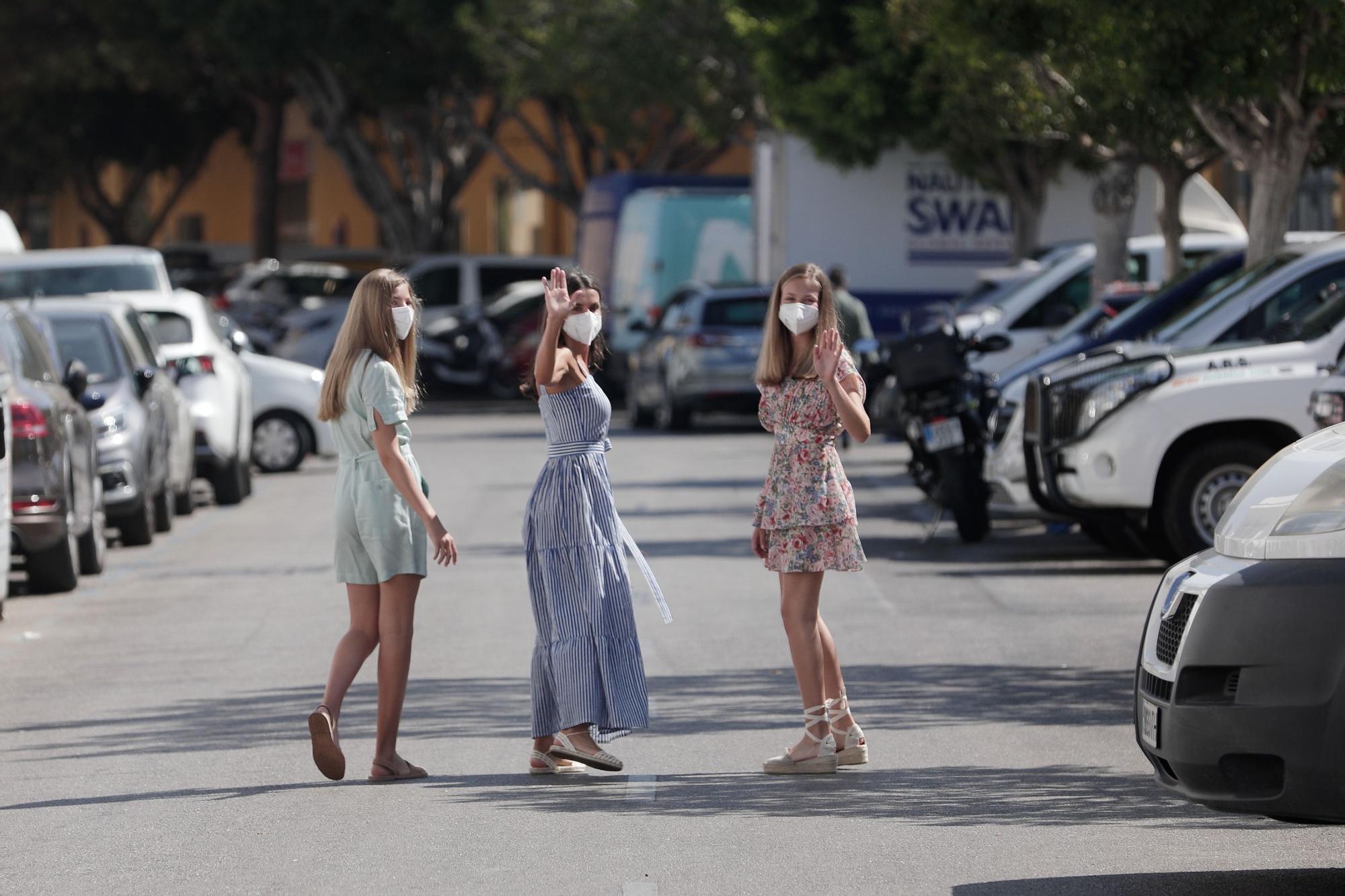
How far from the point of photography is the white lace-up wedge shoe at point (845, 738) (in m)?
8.16

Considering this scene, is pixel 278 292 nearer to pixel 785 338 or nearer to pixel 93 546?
pixel 93 546

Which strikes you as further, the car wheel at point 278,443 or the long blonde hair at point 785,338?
the car wheel at point 278,443

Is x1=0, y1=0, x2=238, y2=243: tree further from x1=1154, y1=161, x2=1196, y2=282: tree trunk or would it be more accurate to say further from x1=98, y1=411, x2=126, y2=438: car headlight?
x1=98, y1=411, x2=126, y2=438: car headlight

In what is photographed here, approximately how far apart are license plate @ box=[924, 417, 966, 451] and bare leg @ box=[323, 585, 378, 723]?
7.92 m

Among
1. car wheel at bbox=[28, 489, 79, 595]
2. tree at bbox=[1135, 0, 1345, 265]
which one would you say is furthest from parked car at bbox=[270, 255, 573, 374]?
car wheel at bbox=[28, 489, 79, 595]

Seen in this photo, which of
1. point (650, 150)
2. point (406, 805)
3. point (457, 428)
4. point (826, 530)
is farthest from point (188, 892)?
point (650, 150)

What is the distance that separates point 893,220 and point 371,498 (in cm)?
2242

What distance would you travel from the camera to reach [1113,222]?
24.1 meters

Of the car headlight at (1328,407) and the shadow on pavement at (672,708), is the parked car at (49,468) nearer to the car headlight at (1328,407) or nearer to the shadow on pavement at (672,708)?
the shadow on pavement at (672,708)

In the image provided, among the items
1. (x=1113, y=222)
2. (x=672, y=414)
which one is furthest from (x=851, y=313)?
(x=672, y=414)

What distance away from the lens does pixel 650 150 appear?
148 ft

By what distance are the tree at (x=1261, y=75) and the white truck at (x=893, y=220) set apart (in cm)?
1035

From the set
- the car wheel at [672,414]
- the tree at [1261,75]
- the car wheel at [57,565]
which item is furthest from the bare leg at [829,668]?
the car wheel at [672,414]

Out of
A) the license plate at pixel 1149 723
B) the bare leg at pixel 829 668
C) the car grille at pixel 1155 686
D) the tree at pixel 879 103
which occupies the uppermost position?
the tree at pixel 879 103
